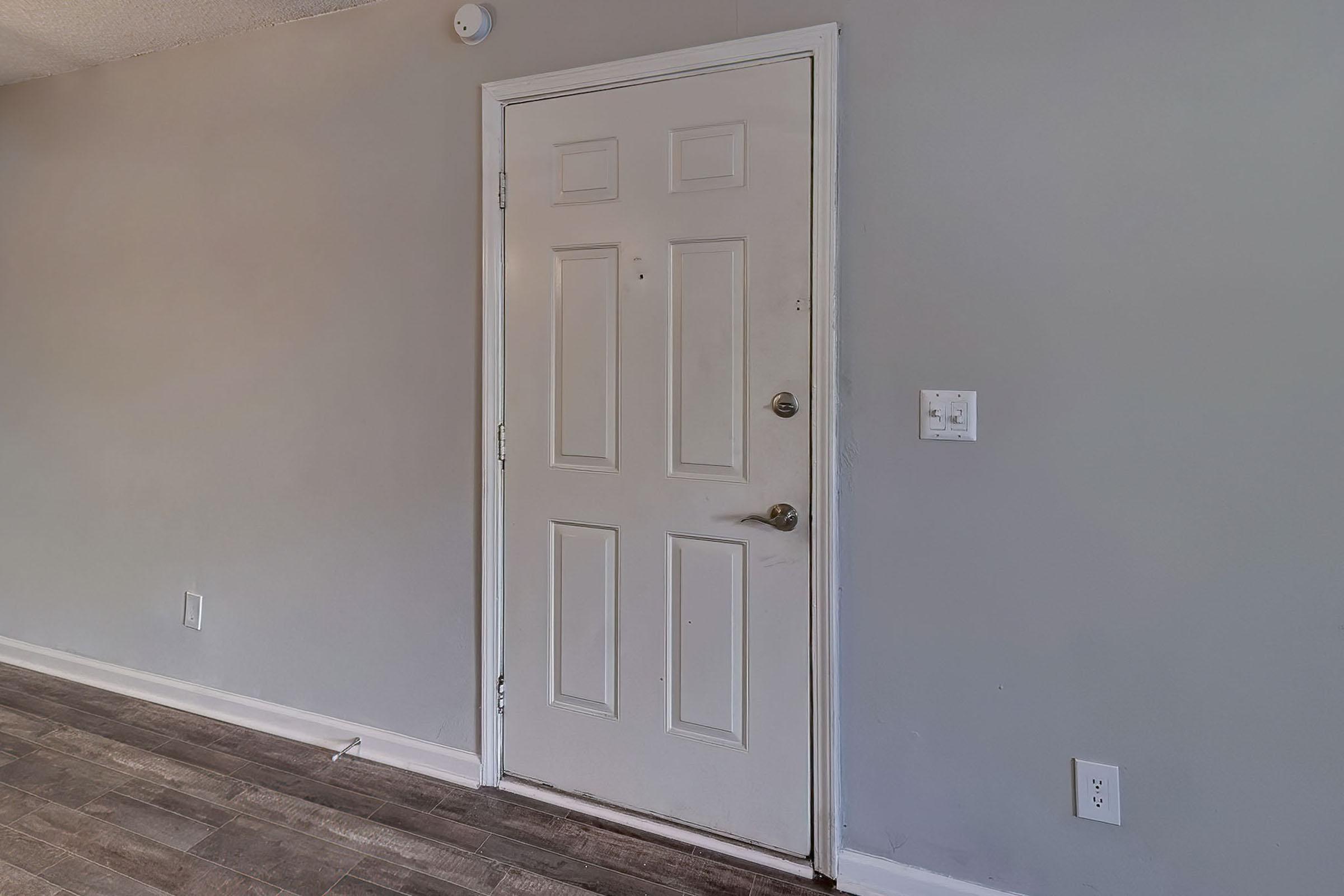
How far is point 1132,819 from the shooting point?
4.49 ft

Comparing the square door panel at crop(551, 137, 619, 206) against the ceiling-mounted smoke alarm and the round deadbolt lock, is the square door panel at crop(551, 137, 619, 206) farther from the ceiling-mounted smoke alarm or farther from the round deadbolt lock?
the round deadbolt lock

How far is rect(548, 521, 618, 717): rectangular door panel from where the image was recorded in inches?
71.6

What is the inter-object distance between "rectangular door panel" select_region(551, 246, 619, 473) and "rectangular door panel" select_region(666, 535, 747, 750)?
0.35 m

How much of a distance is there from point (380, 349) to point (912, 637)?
1791mm

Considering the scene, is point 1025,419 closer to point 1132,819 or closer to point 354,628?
point 1132,819

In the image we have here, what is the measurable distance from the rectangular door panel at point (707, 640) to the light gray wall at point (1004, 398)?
0.27 meters

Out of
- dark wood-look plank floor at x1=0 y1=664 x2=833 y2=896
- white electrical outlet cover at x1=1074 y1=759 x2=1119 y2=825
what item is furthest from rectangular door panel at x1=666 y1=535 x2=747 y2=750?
white electrical outlet cover at x1=1074 y1=759 x2=1119 y2=825

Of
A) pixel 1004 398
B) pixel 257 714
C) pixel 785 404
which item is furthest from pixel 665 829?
pixel 257 714

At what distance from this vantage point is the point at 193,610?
8.02 ft

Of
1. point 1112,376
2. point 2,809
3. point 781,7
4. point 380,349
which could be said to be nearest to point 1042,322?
point 1112,376

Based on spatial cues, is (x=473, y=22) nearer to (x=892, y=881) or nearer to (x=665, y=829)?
(x=665, y=829)

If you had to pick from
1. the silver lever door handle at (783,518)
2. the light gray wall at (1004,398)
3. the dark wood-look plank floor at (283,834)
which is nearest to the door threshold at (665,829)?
the dark wood-look plank floor at (283,834)

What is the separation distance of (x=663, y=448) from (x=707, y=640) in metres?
0.52

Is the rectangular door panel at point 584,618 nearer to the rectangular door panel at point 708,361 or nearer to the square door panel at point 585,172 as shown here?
the rectangular door panel at point 708,361
